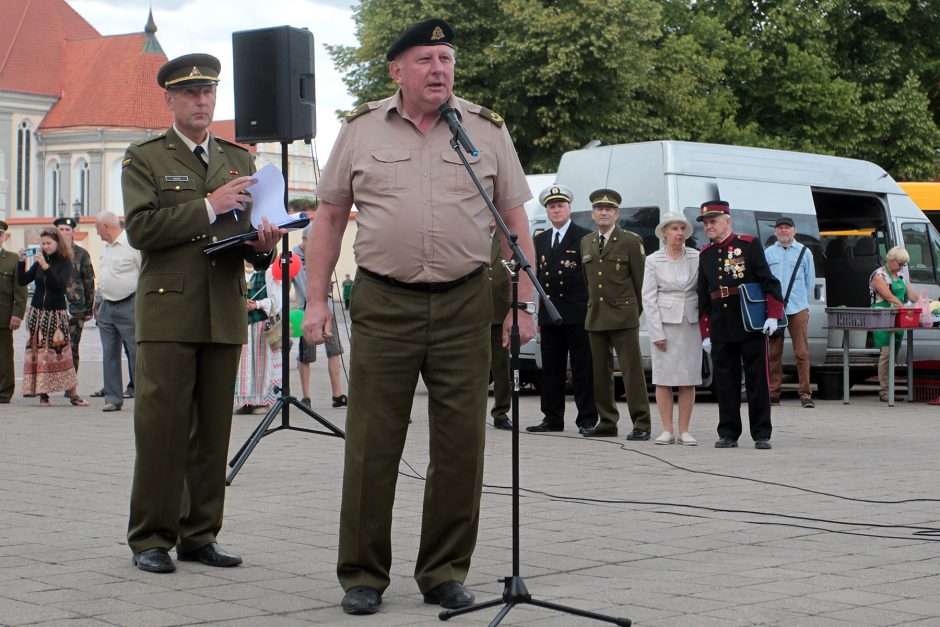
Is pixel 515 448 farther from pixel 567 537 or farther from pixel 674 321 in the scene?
pixel 674 321

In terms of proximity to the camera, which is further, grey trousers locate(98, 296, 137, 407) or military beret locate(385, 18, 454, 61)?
grey trousers locate(98, 296, 137, 407)

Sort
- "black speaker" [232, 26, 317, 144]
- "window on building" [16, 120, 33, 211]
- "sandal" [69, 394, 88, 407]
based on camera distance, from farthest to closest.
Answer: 1. "window on building" [16, 120, 33, 211]
2. "sandal" [69, 394, 88, 407]
3. "black speaker" [232, 26, 317, 144]

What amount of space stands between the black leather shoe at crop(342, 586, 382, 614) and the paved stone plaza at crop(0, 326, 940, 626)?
46mm

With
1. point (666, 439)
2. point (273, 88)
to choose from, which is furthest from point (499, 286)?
point (273, 88)

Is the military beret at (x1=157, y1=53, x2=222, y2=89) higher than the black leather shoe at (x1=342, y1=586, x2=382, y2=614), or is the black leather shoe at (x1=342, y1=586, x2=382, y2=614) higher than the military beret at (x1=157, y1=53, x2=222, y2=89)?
the military beret at (x1=157, y1=53, x2=222, y2=89)

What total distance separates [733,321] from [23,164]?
273 feet

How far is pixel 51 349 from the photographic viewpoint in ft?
49.5

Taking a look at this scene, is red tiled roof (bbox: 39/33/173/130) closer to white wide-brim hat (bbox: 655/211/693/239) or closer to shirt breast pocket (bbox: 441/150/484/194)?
white wide-brim hat (bbox: 655/211/693/239)

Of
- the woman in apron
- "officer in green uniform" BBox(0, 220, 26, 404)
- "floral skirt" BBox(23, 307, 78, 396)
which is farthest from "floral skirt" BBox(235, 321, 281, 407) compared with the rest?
the woman in apron

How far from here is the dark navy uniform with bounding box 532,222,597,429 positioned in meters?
12.6

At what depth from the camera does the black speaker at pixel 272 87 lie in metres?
10.2

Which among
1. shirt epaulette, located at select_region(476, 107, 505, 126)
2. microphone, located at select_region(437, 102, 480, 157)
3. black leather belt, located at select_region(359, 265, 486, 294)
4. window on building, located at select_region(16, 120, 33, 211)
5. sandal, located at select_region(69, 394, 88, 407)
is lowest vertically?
sandal, located at select_region(69, 394, 88, 407)

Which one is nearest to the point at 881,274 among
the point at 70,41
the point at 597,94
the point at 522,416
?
the point at 522,416

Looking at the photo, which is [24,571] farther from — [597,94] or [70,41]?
[70,41]
